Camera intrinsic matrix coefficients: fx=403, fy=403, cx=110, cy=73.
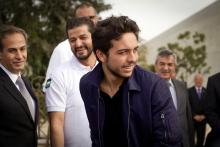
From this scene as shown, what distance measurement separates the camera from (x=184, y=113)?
452cm

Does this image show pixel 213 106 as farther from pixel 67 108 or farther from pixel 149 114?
pixel 149 114

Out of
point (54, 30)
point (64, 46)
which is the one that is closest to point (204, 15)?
point (54, 30)

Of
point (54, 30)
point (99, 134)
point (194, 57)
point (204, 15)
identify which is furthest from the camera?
point (204, 15)

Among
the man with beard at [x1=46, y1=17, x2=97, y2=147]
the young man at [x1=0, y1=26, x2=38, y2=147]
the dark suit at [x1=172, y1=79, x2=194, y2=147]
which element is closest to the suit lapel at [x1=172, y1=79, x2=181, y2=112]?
the dark suit at [x1=172, y1=79, x2=194, y2=147]

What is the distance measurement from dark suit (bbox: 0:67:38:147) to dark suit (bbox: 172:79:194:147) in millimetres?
1932

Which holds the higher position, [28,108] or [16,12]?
[16,12]

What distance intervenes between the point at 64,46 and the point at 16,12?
17.5 meters

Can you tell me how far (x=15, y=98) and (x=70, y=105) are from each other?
445 millimetres

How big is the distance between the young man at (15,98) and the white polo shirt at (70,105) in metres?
0.18

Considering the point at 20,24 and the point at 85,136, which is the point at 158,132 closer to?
the point at 85,136

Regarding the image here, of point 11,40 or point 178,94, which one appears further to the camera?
point 178,94

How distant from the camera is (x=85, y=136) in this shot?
315cm

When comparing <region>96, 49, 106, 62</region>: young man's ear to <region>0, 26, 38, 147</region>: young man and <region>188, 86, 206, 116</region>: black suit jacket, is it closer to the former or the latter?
<region>0, 26, 38, 147</region>: young man

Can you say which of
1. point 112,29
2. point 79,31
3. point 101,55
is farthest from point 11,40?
point 112,29
